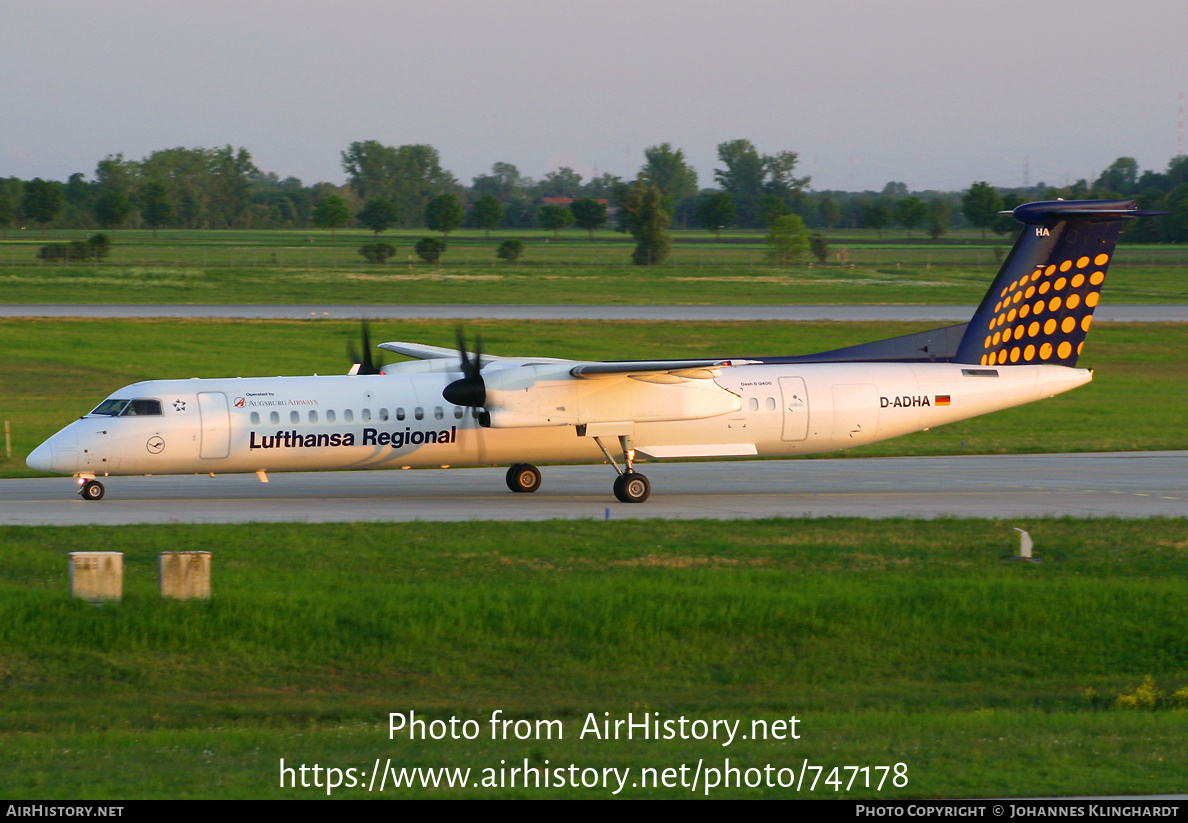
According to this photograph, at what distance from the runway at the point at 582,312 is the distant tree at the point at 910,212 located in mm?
83212

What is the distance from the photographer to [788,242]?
337ft

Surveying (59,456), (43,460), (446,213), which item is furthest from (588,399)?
(446,213)

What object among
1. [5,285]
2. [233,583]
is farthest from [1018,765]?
[5,285]

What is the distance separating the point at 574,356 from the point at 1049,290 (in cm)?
2564

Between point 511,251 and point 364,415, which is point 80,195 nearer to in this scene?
point 511,251

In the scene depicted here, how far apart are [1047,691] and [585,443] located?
12.1 metres

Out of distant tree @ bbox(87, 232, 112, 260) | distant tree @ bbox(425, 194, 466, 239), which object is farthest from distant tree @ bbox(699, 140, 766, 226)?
distant tree @ bbox(87, 232, 112, 260)

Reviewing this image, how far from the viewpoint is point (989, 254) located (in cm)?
11444

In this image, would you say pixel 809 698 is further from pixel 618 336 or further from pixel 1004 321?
pixel 618 336

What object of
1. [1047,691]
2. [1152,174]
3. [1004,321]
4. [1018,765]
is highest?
[1152,174]

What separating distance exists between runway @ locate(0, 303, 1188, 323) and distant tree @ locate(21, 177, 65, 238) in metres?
60.9

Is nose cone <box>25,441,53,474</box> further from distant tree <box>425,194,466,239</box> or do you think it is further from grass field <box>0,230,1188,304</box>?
distant tree <box>425,194,466,239</box>

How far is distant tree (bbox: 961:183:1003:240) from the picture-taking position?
124 m

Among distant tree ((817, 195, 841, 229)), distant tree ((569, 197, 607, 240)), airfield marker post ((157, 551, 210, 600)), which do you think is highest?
distant tree ((817, 195, 841, 229))
